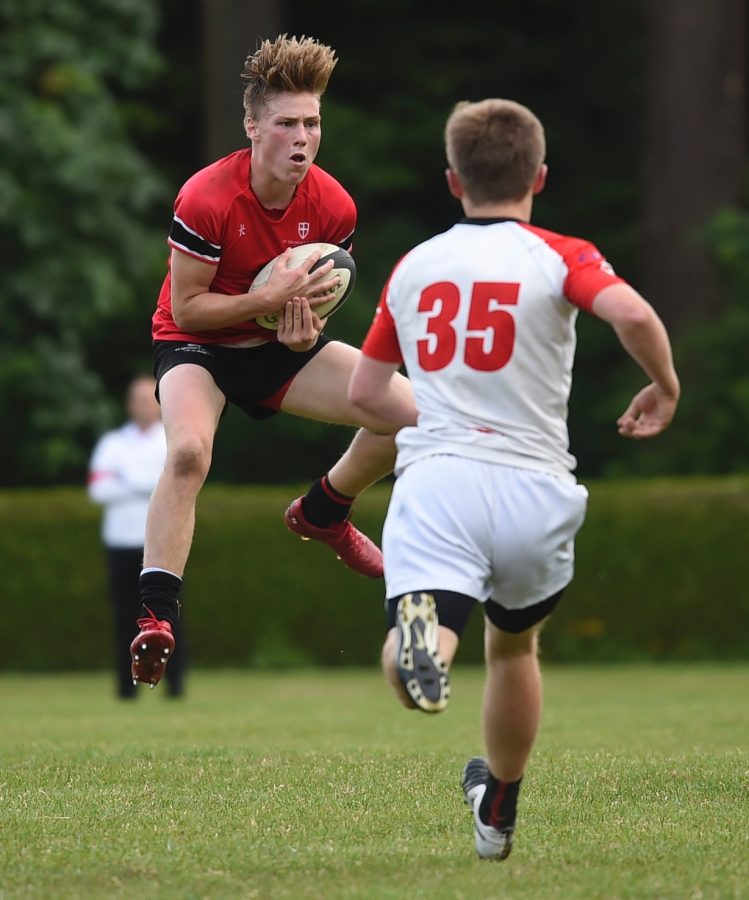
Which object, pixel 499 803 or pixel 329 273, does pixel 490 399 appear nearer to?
pixel 499 803

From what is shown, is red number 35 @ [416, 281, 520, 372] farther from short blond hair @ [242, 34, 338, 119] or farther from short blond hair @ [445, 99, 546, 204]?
short blond hair @ [242, 34, 338, 119]

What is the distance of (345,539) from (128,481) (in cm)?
604

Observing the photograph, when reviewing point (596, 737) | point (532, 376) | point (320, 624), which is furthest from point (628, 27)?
point (532, 376)

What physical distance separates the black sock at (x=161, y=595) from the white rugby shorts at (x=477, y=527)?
6.66 feet

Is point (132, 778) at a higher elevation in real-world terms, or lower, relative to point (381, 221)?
lower

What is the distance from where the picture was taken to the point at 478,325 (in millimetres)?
4582

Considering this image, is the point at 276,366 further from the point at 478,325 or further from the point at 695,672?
the point at 695,672

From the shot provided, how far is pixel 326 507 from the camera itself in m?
7.21

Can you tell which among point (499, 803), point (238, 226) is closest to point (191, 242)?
point (238, 226)

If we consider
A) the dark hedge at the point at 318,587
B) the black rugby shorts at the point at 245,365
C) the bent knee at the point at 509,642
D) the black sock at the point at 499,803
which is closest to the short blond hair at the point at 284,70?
the black rugby shorts at the point at 245,365

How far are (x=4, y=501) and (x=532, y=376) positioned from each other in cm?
1339

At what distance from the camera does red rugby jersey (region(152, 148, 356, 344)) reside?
6.57 m

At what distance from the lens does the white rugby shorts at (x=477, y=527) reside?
4.53 m

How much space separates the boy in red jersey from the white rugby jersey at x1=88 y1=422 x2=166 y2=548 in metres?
6.11
